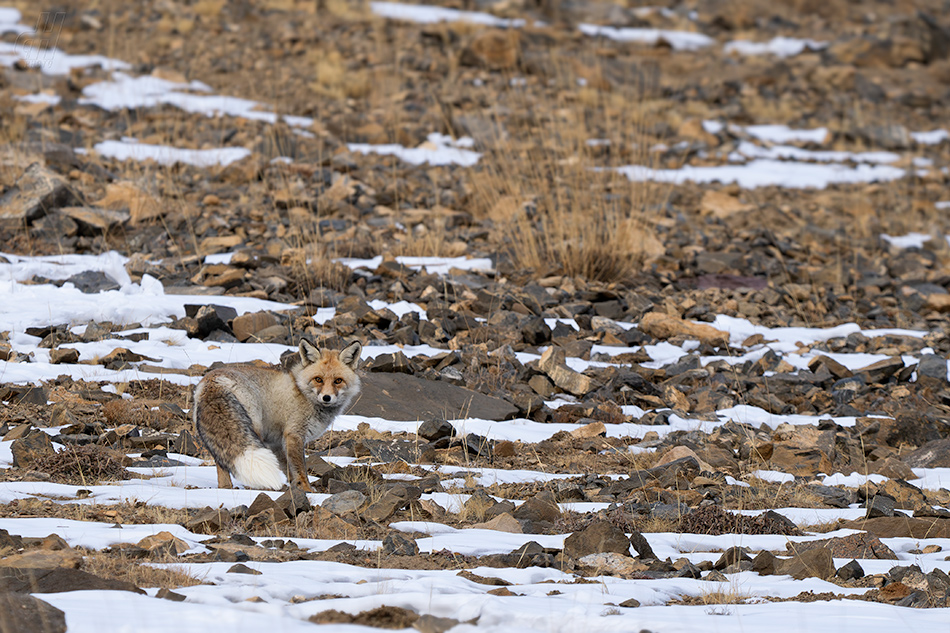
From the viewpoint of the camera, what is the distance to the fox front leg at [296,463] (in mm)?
5713

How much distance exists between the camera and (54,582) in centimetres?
362

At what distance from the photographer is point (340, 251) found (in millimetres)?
11664

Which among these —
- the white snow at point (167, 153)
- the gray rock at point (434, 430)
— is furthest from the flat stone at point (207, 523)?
the white snow at point (167, 153)

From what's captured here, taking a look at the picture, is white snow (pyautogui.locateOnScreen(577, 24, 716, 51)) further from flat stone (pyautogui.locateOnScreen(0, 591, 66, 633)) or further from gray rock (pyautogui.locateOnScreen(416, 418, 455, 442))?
flat stone (pyautogui.locateOnScreen(0, 591, 66, 633))

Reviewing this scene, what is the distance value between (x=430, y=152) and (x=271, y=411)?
440 inches

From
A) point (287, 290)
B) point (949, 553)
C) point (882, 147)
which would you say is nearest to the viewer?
point (949, 553)

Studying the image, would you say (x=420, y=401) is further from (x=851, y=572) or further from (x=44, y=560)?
(x=44, y=560)

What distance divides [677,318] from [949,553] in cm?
566

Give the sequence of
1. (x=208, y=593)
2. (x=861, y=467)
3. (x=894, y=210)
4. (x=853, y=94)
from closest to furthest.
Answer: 1. (x=208, y=593)
2. (x=861, y=467)
3. (x=894, y=210)
4. (x=853, y=94)

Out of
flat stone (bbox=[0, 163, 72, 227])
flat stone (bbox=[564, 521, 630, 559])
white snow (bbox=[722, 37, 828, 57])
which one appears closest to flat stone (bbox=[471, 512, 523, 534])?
flat stone (bbox=[564, 521, 630, 559])

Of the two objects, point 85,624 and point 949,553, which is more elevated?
point 85,624

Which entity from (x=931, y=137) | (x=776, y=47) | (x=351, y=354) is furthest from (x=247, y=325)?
(x=776, y=47)

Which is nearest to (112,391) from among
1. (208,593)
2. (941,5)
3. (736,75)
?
(208,593)

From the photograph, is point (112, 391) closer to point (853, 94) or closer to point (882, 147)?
point (882, 147)
